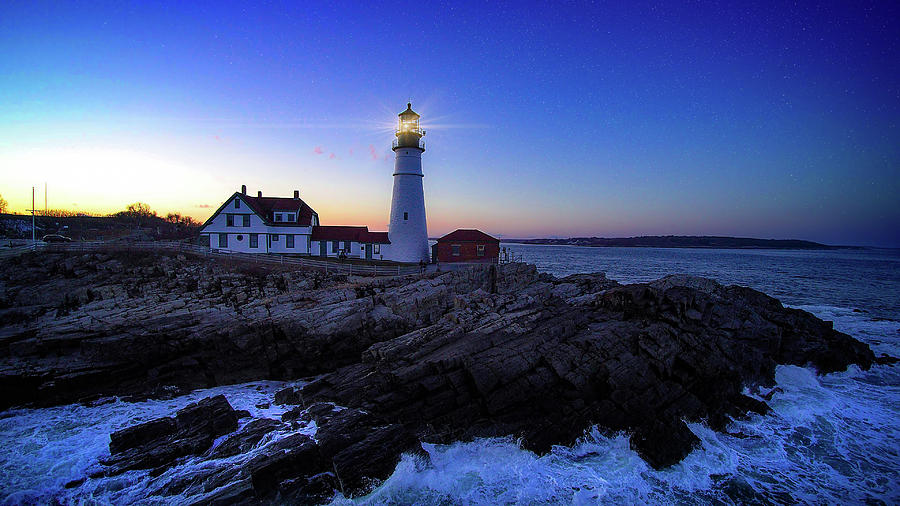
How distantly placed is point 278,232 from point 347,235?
5772 mm

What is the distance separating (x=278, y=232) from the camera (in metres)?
32.6

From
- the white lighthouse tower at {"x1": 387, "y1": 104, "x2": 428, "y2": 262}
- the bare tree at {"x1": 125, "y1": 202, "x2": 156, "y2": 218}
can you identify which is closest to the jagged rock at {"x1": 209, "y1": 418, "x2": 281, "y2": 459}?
the white lighthouse tower at {"x1": 387, "y1": 104, "x2": 428, "y2": 262}

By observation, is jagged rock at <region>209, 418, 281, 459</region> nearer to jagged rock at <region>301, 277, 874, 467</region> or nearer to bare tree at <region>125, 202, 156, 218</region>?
jagged rock at <region>301, 277, 874, 467</region>

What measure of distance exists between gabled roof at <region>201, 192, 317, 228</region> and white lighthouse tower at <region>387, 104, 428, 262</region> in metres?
7.93

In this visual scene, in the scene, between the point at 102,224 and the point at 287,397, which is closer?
the point at 287,397

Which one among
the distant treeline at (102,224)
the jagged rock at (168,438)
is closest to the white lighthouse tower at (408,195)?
the jagged rock at (168,438)

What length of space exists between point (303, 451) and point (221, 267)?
755 inches

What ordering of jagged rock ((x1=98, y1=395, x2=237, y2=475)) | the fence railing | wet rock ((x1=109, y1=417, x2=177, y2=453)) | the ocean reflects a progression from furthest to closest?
the fence railing
wet rock ((x1=109, y1=417, x2=177, y2=453))
jagged rock ((x1=98, y1=395, x2=237, y2=475))
the ocean

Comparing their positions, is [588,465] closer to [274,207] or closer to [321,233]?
[321,233]

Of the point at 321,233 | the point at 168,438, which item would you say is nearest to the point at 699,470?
the point at 168,438

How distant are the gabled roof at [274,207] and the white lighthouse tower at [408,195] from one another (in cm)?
793

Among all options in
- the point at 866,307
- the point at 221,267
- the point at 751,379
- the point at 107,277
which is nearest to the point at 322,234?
the point at 221,267

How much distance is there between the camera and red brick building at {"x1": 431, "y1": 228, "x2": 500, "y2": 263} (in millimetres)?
34844

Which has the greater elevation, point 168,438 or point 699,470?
point 168,438
